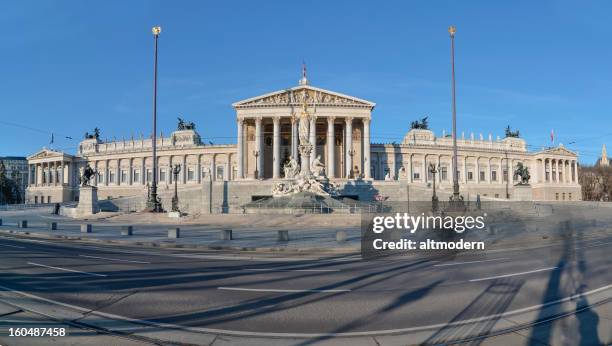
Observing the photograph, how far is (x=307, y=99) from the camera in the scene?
9106cm

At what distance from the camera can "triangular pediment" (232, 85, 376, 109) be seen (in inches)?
3590

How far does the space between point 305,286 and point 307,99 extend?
82546mm

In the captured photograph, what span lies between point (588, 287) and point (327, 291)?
6.71 m

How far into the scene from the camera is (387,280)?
11.9 m

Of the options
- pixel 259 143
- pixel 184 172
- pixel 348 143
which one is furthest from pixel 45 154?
pixel 348 143

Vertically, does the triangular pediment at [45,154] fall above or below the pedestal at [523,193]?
above

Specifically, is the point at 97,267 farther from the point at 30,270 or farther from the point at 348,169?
the point at 348,169

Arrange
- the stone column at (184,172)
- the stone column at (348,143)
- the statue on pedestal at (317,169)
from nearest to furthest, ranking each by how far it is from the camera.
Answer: the statue on pedestal at (317,169) < the stone column at (348,143) < the stone column at (184,172)

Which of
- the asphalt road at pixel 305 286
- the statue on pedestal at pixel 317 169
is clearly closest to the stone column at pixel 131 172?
the statue on pedestal at pixel 317 169

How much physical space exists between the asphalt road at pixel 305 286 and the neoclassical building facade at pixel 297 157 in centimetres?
Result: 6956

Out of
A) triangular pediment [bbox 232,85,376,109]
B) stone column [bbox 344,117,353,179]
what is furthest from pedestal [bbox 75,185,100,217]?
stone column [bbox 344,117,353,179]

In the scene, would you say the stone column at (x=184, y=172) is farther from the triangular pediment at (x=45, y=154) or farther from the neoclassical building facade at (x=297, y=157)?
the triangular pediment at (x=45, y=154)

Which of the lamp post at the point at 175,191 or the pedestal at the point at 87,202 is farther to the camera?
the pedestal at the point at 87,202

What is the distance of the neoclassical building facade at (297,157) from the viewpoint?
91.7 metres
